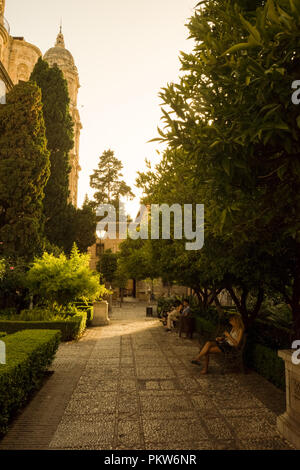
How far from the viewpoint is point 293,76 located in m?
2.52

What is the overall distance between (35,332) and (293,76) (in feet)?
23.3

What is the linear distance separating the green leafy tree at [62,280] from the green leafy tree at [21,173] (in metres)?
4.71

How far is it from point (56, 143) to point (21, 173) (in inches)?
300

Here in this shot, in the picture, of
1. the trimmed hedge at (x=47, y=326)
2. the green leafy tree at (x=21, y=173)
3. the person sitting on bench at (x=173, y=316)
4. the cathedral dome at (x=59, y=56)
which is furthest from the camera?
the cathedral dome at (x=59, y=56)

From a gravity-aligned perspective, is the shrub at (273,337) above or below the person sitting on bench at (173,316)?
above

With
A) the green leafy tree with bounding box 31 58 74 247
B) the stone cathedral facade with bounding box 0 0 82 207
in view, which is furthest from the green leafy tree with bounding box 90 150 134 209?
the green leafy tree with bounding box 31 58 74 247

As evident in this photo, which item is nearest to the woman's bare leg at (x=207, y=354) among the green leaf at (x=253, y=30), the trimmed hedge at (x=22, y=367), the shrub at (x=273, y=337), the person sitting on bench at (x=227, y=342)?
the person sitting on bench at (x=227, y=342)

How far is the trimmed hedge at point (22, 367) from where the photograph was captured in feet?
13.3

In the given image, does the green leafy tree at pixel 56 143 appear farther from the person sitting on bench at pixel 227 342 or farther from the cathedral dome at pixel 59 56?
the person sitting on bench at pixel 227 342

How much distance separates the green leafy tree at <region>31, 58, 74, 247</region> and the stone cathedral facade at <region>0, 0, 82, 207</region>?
8.91 feet

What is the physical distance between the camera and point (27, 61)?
29156 millimetres

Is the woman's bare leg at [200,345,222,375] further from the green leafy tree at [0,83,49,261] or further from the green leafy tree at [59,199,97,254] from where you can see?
the green leafy tree at [59,199,97,254]

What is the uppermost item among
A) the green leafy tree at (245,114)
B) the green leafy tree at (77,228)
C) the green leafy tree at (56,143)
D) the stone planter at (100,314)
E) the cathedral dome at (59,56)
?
the cathedral dome at (59,56)
